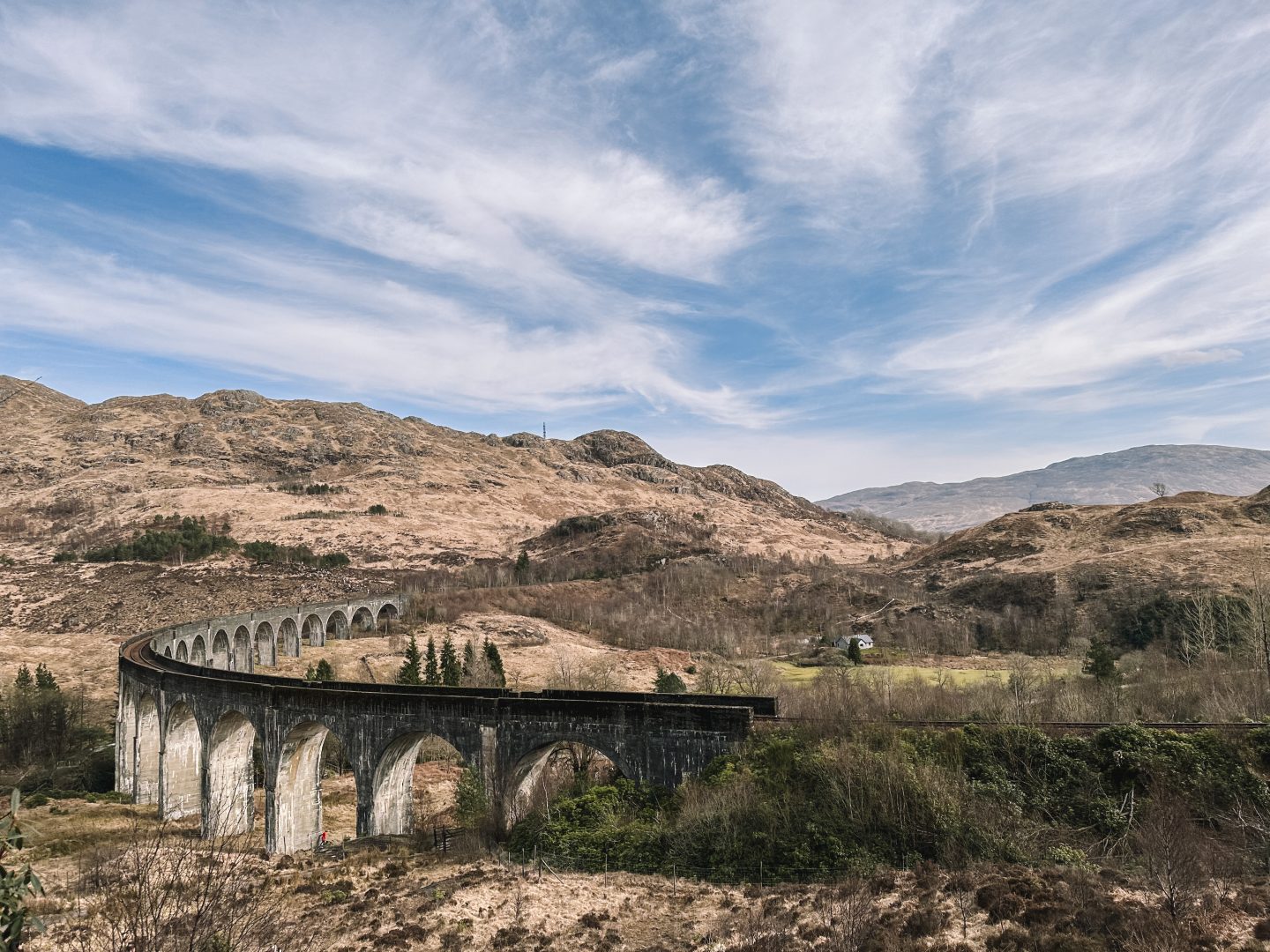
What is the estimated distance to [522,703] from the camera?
2822 cm

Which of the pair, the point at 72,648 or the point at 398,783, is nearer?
the point at 398,783

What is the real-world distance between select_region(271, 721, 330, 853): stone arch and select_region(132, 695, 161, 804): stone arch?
1287cm

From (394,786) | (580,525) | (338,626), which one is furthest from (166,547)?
(394,786)

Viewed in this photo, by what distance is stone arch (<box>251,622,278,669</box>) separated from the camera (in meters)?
75.6

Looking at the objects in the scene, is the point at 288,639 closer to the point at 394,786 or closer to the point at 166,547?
the point at 166,547

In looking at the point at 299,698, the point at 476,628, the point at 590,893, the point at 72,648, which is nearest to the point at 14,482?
the point at 72,648

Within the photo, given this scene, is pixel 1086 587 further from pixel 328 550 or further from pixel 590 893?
pixel 328 550

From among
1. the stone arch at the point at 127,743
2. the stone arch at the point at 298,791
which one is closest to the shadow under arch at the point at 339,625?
the stone arch at the point at 127,743

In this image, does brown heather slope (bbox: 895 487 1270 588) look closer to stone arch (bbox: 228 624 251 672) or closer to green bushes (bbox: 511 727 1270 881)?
green bushes (bbox: 511 727 1270 881)

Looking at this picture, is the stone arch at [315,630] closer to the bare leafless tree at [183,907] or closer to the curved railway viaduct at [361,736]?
the curved railway viaduct at [361,736]

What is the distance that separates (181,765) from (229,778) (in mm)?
5374

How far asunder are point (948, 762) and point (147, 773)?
42.4 meters

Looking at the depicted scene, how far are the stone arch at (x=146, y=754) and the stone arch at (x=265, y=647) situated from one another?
35326mm

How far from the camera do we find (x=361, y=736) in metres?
30.4
